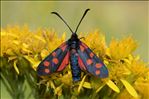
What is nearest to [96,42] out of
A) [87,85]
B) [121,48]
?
[121,48]

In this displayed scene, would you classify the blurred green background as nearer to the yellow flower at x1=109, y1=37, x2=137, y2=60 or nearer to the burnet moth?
the yellow flower at x1=109, y1=37, x2=137, y2=60

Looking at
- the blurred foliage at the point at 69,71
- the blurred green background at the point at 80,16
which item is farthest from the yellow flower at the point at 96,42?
the blurred green background at the point at 80,16

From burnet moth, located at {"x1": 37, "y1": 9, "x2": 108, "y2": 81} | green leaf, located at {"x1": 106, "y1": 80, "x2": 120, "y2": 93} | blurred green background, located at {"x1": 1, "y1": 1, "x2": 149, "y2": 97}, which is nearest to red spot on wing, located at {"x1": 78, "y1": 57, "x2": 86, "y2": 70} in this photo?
burnet moth, located at {"x1": 37, "y1": 9, "x2": 108, "y2": 81}

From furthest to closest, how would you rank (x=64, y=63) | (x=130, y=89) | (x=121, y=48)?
(x=121, y=48) → (x=64, y=63) → (x=130, y=89)

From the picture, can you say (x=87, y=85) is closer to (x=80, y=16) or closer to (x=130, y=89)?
(x=130, y=89)

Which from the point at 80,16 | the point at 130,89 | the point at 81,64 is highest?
the point at 80,16

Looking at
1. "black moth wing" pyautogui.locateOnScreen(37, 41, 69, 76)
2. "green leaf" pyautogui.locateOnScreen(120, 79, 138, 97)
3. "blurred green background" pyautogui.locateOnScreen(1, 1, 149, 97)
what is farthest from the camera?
"blurred green background" pyautogui.locateOnScreen(1, 1, 149, 97)

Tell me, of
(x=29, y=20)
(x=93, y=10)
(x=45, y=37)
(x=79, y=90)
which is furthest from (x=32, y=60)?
(x=93, y=10)
